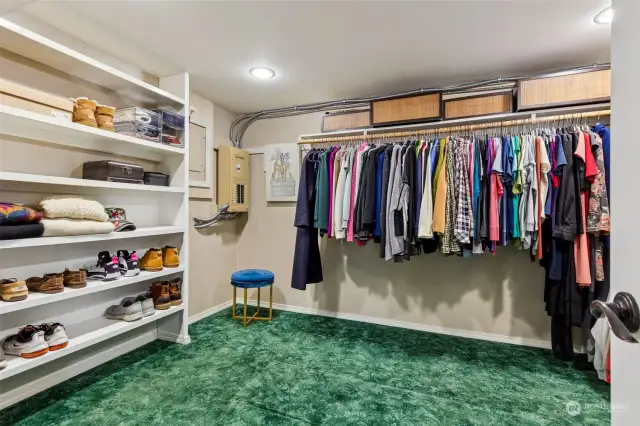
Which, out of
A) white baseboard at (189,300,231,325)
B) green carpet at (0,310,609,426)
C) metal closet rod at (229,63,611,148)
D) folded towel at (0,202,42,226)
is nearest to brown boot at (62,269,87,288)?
folded towel at (0,202,42,226)

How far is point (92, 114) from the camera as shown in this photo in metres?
1.99

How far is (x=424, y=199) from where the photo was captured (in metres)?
2.37

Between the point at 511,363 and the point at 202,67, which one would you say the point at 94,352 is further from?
the point at 511,363

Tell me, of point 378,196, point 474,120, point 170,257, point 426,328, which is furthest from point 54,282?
point 474,120

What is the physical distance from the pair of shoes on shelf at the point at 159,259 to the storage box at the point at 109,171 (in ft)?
1.86

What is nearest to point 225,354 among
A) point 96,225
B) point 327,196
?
point 96,225

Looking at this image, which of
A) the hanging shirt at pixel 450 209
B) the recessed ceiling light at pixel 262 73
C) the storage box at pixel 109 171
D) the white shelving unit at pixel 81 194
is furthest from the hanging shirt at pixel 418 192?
the storage box at pixel 109 171

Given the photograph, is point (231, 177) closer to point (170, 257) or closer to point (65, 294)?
point (170, 257)

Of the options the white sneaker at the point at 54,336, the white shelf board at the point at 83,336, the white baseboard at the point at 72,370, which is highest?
the white sneaker at the point at 54,336

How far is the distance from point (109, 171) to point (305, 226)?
57.3 inches

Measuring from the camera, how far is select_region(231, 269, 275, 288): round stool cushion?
2955mm

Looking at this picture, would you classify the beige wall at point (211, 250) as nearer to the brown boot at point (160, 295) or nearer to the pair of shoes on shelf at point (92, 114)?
the brown boot at point (160, 295)

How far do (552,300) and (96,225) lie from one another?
3.02m

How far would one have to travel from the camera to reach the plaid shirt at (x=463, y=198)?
2.24m
